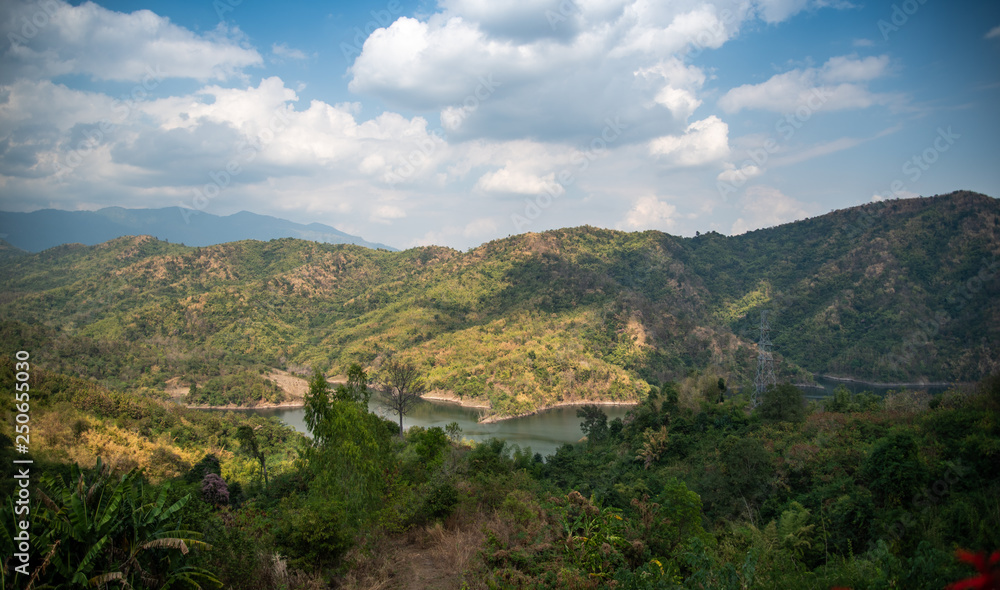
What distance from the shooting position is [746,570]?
4973 millimetres

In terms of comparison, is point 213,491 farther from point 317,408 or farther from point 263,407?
point 263,407

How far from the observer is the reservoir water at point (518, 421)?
52750 millimetres

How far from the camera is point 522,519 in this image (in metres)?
7.95

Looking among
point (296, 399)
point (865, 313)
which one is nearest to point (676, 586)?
point (296, 399)

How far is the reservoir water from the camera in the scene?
52.8 metres

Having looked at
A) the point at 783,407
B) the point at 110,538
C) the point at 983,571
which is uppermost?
the point at 983,571

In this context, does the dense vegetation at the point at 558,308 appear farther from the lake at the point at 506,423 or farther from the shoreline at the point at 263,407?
the lake at the point at 506,423

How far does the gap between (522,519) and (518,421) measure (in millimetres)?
56244

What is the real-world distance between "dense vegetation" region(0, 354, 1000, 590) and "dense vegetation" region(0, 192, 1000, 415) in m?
48.4

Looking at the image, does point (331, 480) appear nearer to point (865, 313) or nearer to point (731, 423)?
point (731, 423)

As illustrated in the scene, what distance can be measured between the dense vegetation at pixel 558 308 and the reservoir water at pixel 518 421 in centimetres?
324

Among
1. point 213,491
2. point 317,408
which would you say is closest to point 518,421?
point 213,491

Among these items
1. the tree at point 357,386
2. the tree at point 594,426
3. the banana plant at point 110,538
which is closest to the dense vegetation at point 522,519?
the banana plant at point 110,538

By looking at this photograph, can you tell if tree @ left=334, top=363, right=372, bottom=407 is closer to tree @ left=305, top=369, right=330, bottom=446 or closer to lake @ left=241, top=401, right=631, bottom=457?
tree @ left=305, top=369, right=330, bottom=446
